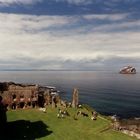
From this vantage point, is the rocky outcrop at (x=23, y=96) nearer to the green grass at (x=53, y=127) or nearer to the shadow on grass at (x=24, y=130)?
the green grass at (x=53, y=127)

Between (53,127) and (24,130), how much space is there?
6245 millimetres

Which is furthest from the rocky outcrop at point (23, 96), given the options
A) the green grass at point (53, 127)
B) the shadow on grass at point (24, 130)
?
the shadow on grass at point (24, 130)

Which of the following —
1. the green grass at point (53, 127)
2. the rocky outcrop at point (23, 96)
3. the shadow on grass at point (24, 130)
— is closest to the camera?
the shadow on grass at point (24, 130)

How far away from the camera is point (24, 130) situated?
64188 mm

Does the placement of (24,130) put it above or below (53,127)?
below

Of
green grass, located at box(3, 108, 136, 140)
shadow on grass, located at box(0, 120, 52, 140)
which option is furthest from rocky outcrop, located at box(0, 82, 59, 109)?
shadow on grass, located at box(0, 120, 52, 140)

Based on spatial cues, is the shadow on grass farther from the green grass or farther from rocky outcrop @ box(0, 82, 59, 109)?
rocky outcrop @ box(0, 82, 59, 109)

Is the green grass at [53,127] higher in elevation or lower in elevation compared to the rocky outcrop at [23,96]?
lower

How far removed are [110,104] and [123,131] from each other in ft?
293

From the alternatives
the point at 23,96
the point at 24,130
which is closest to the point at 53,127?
the point at 24,130

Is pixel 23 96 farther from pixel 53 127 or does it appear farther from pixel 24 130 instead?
pixel 24 130

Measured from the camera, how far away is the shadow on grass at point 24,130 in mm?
60250

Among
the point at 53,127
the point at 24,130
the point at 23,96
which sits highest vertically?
the point at 23,96

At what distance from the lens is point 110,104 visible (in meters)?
160
